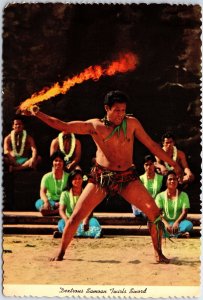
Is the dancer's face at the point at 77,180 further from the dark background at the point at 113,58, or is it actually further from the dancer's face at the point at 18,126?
the dancer's face at the point at 18,126

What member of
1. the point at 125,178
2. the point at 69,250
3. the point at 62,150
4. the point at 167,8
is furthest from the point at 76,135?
the point at 167,8

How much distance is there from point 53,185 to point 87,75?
158cm

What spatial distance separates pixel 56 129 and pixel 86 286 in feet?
7.08

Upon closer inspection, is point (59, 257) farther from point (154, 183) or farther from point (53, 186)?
point (154, 183)

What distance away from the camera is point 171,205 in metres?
8.59

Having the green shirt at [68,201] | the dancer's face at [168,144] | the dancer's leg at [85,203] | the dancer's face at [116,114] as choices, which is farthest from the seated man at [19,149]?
the dancer's face at [168,144]

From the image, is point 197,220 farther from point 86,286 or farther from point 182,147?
point 86,286

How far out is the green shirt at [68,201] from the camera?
8.45m

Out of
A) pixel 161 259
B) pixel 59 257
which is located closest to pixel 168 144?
pixel 161 259

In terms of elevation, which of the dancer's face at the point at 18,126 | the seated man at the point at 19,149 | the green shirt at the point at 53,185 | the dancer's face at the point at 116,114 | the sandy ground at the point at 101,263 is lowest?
the sandy ground at the point at 101,263

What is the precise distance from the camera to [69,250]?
27.4 ft

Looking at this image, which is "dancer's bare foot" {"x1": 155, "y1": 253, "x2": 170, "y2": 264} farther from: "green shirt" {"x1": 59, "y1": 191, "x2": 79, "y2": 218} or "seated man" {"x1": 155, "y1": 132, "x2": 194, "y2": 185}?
"green shirt" {"x1": 59, "y1": 191, "x2": 79, "y2": 218}

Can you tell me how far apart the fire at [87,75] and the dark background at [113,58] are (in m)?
0.07

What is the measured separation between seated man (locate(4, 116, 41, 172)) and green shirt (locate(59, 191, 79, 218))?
597 mm
